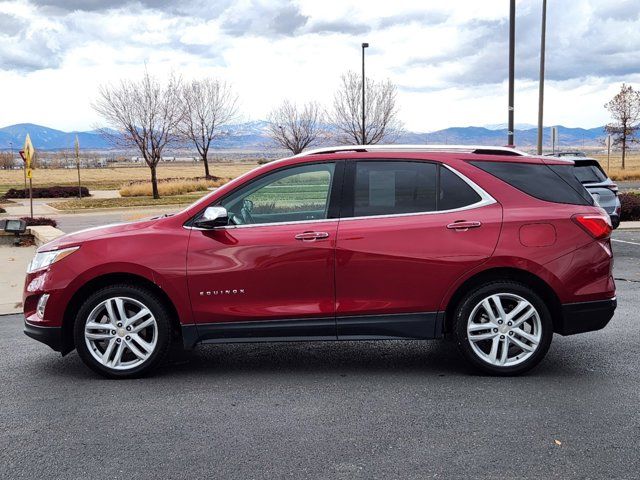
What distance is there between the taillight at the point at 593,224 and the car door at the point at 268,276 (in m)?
1.80

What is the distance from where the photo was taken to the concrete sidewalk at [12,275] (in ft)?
28.8

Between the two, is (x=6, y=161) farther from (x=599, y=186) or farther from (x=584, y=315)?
(x=584, y=315)

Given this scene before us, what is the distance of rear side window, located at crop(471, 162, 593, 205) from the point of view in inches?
212

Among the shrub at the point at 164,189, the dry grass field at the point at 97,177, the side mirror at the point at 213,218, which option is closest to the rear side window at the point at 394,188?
the side mirror at the point at 213,218

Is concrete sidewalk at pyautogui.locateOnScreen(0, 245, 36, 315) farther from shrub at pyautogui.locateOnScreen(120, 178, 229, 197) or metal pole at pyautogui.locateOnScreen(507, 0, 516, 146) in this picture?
shrub at pyautogui.locateOnScreen(120, 178, 229, 197)

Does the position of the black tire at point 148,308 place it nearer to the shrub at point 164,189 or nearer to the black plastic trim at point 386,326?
the black plastic trim at point 386,326

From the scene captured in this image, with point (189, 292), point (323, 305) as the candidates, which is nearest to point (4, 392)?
point (189, 292)

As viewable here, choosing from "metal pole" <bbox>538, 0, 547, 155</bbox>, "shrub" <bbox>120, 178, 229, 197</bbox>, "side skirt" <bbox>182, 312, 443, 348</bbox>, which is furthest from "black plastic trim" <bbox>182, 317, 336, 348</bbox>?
"shrub" <bbox>120, 178, 229, 197</bbox>

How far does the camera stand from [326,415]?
14.9 feet

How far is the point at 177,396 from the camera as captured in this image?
5004 mm

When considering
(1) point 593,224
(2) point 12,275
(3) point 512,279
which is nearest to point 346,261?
(3) point 512,279

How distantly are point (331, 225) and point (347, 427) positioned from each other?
153cm

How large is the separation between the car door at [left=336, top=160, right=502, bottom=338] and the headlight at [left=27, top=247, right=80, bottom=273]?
80.0 inches

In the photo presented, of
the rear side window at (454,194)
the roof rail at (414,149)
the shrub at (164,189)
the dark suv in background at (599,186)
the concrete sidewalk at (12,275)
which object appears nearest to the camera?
the rear side window at (454,194)
